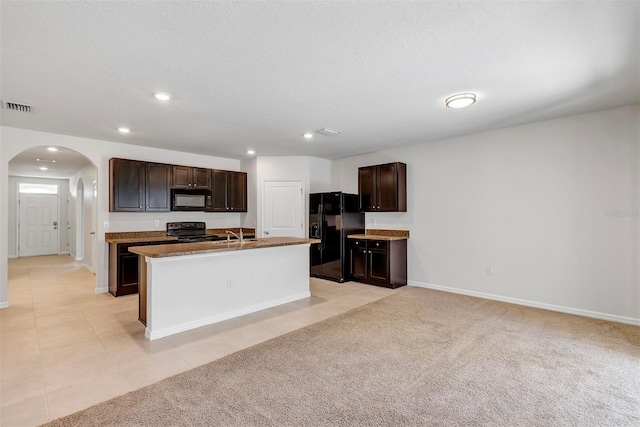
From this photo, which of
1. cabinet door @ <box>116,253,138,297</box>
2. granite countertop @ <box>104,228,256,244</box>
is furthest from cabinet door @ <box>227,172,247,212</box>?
cabinet door @ <box>116,253,138,297</box>

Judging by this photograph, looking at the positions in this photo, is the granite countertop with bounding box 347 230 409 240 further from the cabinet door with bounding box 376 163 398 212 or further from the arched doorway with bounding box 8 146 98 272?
the arched doorway with bounding box 8 146 98 272

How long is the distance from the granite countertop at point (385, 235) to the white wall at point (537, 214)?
0.18 meters

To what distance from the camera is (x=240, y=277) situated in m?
3.95

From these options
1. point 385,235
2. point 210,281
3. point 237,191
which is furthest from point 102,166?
point 385,235

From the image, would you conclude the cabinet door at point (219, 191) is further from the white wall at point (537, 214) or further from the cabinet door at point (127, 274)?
the white wall at point (537, 214)

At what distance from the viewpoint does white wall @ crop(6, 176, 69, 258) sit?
874cm

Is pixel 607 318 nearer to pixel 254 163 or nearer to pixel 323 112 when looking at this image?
pixel 323 112

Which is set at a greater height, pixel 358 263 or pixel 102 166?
pixel 102 166

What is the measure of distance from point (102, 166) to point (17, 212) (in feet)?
20.9

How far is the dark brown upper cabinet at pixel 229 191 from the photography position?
6316 millimetres

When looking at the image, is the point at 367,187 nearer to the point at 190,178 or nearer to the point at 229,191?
the point at 229,191

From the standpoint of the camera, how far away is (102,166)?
510cm

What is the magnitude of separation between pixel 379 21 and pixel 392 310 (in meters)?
3.37

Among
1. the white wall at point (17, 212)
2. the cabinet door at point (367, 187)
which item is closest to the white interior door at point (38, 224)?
the white wall at point (17, 212)
